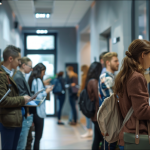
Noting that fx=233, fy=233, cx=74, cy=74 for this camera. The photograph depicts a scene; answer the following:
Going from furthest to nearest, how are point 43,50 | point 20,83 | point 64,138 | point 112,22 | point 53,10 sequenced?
point 43,50
point 53,10
point 64,138
point 112,22
point 20,83

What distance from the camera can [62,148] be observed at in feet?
14.5

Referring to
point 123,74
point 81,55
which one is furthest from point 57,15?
point 123,74

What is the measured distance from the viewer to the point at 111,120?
173 centimetres

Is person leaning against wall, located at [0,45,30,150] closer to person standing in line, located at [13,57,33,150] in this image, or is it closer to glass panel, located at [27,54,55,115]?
person standing in line, located at [13,57,33,150]

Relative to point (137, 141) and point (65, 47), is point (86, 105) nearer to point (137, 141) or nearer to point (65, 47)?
point (137, 141)

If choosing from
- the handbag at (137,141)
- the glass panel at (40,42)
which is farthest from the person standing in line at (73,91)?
the handbag at (137,141)

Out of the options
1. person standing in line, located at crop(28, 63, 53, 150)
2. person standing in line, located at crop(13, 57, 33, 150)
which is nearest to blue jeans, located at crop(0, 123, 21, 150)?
person standing in line, located at crop(13, 57, 33, 150)

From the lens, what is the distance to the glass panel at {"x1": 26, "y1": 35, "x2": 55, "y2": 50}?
28.2 ft

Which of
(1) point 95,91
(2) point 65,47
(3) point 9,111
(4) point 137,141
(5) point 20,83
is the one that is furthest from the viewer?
(2) point 65,47

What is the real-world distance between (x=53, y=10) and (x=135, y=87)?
494 cm

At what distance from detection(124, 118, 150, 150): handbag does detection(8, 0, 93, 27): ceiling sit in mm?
4336

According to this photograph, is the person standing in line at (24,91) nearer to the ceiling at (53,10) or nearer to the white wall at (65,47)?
the ceiling at (53,10)

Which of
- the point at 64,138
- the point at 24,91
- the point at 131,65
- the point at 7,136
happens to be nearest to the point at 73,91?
the point at 64,138

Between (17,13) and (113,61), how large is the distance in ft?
13.9
